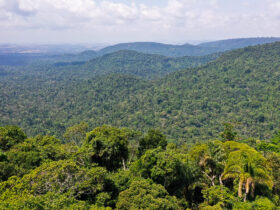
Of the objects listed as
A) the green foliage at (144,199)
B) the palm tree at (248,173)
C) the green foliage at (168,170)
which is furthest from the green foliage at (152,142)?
the green foliage at (144,199)

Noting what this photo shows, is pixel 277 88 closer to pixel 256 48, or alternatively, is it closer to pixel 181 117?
pixel 181 117

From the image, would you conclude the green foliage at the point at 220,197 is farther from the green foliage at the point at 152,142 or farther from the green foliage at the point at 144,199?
the green foliage at the point at 152,142

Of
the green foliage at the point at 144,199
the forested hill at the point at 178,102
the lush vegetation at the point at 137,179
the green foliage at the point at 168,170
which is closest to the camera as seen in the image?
the green foliage at the point at 144,199

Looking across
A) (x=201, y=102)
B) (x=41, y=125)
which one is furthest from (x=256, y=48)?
(x=41, y=125)

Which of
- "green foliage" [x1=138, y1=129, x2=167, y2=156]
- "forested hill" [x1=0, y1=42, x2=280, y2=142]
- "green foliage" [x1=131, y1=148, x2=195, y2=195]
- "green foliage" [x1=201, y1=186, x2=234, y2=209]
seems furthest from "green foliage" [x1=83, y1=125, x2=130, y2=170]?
"forested hill" [x1=0, y1=42, x2=280, y2=142]

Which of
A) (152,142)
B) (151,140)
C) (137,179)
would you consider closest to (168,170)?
(137,179)

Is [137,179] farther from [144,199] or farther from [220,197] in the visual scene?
[220,197]
